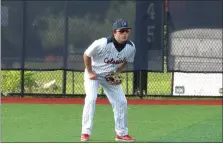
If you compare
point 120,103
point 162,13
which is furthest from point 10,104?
point 120,103

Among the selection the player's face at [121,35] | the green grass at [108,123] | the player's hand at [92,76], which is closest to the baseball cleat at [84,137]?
the green grass at [108,123]

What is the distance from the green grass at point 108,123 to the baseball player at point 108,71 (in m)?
0.31

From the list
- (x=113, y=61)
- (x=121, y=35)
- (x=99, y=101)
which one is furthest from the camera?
(x=99, y=101)

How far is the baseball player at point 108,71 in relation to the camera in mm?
8836

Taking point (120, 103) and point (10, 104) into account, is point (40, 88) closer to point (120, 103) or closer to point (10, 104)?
point (10, 104)

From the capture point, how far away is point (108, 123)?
11.2 m

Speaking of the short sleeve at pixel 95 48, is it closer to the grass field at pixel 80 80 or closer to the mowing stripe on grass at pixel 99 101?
the mowing stripe on grass at pixel 99 101

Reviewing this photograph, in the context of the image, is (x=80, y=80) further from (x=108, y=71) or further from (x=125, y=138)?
(x=125, y=138)

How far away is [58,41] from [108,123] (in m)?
5.18

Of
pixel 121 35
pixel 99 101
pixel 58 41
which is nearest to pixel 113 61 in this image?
pixel 121 35

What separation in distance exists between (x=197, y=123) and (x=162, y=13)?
5.07 metres

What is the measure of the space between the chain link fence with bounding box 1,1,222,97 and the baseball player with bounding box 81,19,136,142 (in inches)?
266

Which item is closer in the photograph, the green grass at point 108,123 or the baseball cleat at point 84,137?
the baseball cleat at point 84,137

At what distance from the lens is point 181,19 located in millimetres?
15695
